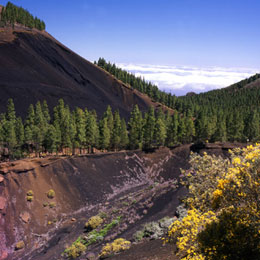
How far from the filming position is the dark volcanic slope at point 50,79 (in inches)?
3056

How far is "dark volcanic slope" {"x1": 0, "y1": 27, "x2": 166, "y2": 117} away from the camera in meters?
77.6

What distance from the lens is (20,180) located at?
3941 centimetres

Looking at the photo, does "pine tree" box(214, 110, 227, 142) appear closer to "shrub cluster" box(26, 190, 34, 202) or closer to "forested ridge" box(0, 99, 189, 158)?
"forested ridge" box(0, 99, 189, 158)

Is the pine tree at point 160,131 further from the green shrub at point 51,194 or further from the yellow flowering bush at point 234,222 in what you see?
the yellow flowering bush at point 234,222

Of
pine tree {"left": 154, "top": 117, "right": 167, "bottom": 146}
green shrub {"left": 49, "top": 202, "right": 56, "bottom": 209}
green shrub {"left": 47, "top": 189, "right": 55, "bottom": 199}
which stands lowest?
green shrub {"left": 49, "top": 202, "right": 56, "bottom": 209}

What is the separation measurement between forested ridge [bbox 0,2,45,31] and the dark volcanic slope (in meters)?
16.8

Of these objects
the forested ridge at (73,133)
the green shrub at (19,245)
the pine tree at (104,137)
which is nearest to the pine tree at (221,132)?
the forested ridge at (73,133)

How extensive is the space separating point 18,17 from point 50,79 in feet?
185

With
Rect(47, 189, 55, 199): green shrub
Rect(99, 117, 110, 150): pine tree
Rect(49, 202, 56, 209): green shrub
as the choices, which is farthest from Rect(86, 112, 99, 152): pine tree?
Rect(49, 202, 56, 209): green shrub

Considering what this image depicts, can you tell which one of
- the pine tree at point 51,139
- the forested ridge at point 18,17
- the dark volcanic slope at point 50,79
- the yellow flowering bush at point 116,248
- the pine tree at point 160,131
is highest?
the forested ridge at point 18,17

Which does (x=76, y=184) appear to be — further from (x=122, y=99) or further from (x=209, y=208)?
(x=122, y=99)

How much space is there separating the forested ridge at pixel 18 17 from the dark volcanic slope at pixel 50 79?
16792 millimetres

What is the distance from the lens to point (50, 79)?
3568 inches

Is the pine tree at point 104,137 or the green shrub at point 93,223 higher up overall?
the pine tree at point 104,137
